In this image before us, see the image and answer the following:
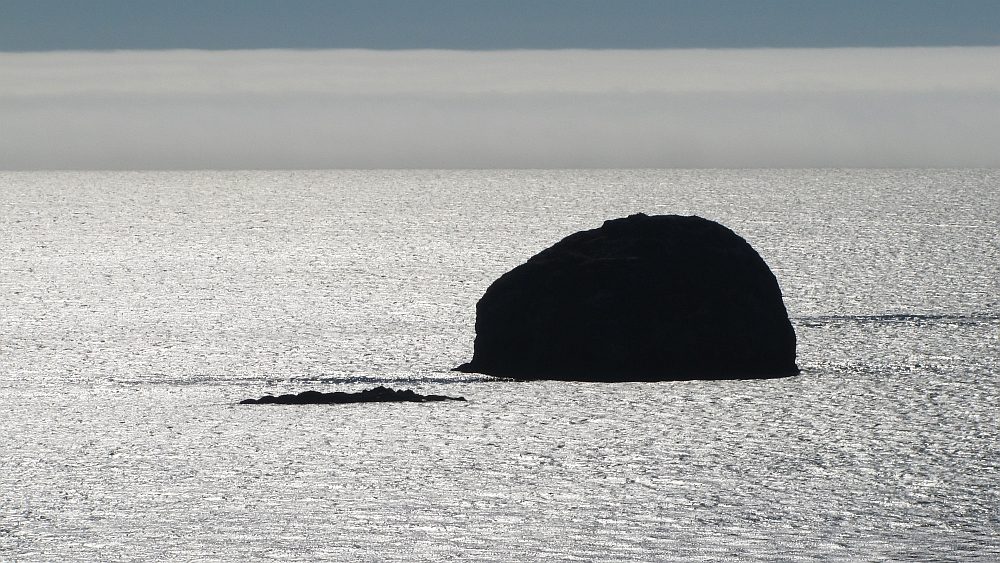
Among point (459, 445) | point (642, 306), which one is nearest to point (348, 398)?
point (459, 445)

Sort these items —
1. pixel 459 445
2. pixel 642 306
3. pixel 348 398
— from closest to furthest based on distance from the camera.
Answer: pixel 459 445 → pixel 642 306 → pixel 348 398

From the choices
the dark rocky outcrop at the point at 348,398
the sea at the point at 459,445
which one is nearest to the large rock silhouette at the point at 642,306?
the sea at the point at 459,445

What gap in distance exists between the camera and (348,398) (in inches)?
1143

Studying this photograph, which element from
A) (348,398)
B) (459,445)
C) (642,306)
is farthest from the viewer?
(348,398)

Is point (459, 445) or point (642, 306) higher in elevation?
point (642, 306)

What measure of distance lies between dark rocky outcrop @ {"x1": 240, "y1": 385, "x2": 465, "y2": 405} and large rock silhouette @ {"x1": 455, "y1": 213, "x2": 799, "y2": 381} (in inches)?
91.1

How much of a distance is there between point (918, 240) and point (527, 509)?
87.1 meters

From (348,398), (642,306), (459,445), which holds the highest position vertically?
(642,306)

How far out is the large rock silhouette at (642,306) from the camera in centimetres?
2828

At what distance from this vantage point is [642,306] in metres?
28.2

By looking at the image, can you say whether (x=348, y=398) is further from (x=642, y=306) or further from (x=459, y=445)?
(x=642, y=306)

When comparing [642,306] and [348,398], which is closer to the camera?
[642,306]

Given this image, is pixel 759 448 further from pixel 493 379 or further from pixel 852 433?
pixel 493 379

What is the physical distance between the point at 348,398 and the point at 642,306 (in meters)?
6.58
